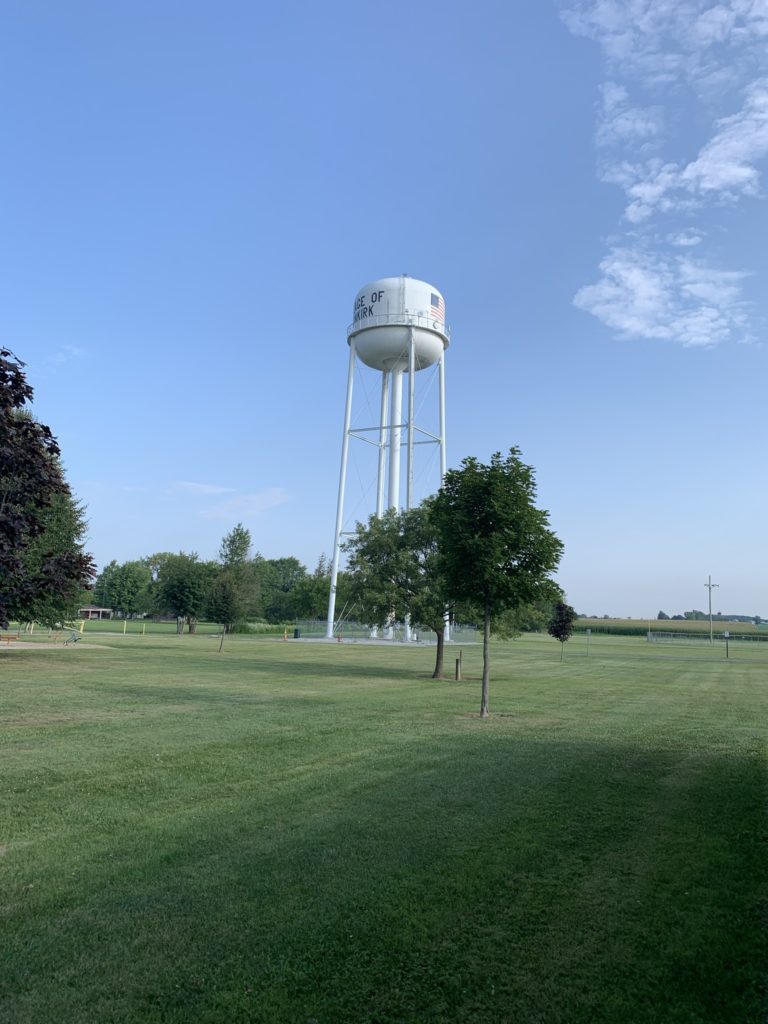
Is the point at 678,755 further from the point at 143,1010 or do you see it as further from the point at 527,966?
the point at 143,1010

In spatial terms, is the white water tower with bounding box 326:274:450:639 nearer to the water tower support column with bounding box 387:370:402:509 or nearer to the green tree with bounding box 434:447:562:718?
the water tower support column with bounding box 387:370:402:509

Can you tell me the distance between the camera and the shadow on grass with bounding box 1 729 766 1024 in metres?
3.83

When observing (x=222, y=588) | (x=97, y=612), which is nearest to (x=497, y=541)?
(x=222, y=588)

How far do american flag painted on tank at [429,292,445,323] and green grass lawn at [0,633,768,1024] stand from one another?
4429 cm

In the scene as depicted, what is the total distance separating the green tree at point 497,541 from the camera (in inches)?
609

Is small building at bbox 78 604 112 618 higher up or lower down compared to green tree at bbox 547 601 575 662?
lower down

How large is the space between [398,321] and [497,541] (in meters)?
38.5

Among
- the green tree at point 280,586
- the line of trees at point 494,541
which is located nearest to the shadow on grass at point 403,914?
the line of trees at point 494,541

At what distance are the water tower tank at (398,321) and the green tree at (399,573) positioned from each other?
25670 mm

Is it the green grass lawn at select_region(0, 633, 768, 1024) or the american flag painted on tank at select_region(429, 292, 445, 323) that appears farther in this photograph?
the american flag painted on tank at select_region(429, 292, 445, 323)

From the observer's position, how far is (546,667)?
1359 inches

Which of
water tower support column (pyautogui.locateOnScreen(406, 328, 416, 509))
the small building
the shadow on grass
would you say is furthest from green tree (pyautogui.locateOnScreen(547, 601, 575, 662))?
the small building

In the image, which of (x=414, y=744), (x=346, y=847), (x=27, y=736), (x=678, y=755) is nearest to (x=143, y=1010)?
(x=346, y=847)

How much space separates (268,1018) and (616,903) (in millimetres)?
A: 2839
